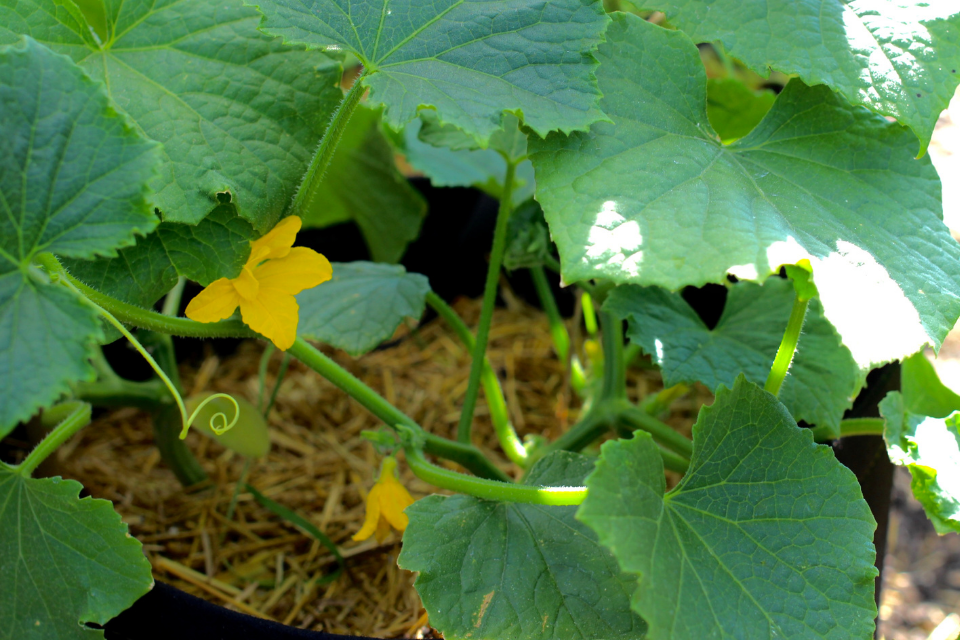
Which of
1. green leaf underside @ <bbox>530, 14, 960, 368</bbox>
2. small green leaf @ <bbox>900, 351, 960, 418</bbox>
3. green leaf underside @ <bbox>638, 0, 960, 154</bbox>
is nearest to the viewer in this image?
green leaf underside @ <bbox>530, 14, 960, 368</bbox>

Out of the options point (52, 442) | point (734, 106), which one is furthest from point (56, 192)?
point (734, 106)

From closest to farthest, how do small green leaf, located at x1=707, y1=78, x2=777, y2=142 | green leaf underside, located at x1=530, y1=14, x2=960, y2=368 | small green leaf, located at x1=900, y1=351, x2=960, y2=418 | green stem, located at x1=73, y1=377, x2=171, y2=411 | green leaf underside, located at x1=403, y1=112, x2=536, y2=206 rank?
1. green leaf underside, located at x1=530, y1=14, x2=960, y2=368
2. small green leaf, located at x1=900, y1=351, x2=960, y2=418
3. green stem, located at x1=73, y1=377, x2=171, y2=411
4. small green leaf, located at x1=707, y1=78, x2=777, y2=142
5. green leaf underside, located at x1=403, y1=112, x2=536, y2=206

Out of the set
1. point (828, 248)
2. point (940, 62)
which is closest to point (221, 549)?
point (828, 248)

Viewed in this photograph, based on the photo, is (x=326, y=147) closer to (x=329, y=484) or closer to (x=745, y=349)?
(x=745, y=349)

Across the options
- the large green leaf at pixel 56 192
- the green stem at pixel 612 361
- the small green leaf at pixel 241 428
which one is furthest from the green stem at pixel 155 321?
the green stem at pixel 612 361

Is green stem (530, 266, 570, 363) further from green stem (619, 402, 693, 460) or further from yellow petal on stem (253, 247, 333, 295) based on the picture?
yellow petal on stem (253, 247, 333, 295)

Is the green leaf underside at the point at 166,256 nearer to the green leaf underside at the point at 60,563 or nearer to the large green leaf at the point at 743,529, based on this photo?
the green leaf underside at the point at 60,563

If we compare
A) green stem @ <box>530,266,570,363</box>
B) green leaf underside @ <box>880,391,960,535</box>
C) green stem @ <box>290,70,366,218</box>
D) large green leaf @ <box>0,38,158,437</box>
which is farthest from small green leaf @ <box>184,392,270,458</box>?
green leaf underside @ <box>880,391,960,535</box>
